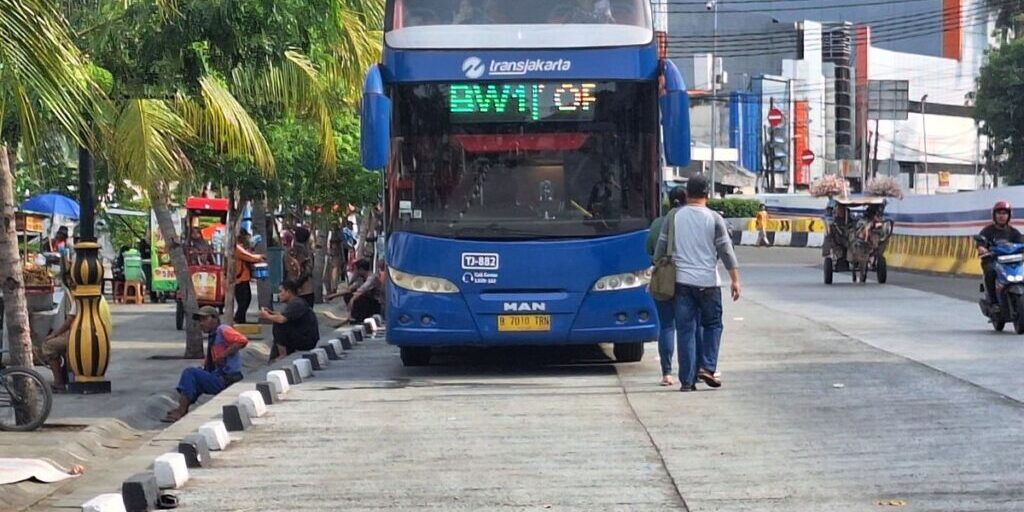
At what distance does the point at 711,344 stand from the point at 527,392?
5.27 ft

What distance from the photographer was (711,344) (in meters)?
13.0

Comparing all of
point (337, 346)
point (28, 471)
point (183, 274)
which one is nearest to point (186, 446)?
point (28, 471)

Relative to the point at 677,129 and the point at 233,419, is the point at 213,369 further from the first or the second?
the point at 677,129

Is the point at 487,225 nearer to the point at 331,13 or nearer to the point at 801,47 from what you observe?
the point at 331,13

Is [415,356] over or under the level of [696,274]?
under

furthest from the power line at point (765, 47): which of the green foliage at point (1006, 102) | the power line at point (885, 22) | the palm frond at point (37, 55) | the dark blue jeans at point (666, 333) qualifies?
the palm frond at point (37, 55)

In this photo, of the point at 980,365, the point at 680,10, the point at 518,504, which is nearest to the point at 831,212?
the point at 980,365

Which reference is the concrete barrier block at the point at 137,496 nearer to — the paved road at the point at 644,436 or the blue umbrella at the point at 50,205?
the paved road at the point at 644,436

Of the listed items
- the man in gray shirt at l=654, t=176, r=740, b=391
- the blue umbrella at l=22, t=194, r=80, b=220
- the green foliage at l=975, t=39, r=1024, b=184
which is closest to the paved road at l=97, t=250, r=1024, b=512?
the man in gray shirt at l=654, t=176, r=740, b=391

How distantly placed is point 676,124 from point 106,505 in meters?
7.40

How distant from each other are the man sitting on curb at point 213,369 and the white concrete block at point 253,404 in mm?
3038

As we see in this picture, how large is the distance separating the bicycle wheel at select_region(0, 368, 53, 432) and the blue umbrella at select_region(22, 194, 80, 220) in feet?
75.1

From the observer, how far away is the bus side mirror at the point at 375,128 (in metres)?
13.6

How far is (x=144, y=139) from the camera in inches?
599
